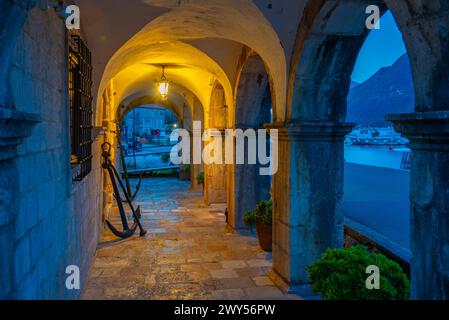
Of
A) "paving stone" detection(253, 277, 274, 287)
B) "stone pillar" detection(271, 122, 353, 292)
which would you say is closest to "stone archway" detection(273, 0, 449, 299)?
"stone pillar" detection(271, 122, 353, 292)

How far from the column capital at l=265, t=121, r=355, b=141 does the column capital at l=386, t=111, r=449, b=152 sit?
75.1 inches

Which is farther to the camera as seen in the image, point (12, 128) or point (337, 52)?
point (337, 52)

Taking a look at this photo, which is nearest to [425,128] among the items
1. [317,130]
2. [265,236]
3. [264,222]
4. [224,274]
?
[317,130]

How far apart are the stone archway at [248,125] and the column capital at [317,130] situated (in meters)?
2.54

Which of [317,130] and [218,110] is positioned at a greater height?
[218,110]

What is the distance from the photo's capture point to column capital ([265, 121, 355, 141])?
4234 millimetres

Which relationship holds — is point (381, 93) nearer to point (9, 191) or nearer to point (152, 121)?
point (152, 121)

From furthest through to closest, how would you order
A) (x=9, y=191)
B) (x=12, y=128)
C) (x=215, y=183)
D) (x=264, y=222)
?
(x=215, y=183) < (x=264, y=222) < (x=9, y=191) < (x=12, y=128)

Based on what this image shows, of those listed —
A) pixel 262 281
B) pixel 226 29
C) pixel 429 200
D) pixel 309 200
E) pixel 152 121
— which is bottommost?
pixel 262 281

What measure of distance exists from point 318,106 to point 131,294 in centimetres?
296

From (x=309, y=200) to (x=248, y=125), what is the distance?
293cm

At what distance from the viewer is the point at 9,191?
5.40 feet

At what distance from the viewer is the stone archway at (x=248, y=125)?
270 inches

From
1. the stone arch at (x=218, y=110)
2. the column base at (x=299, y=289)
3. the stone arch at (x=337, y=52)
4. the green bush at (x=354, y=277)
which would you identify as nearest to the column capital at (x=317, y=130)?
the stone arch at (x=337, y=52)
